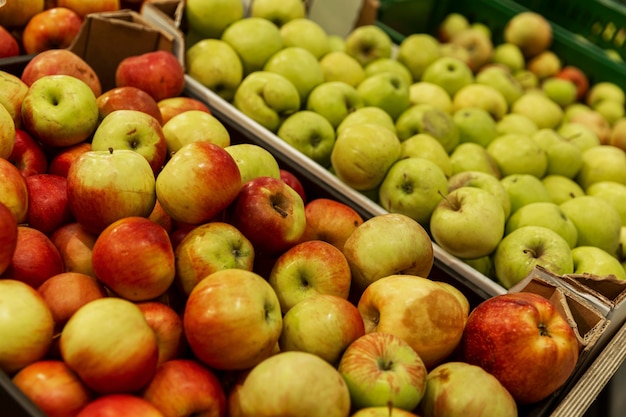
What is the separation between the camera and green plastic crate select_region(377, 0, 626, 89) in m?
3.51

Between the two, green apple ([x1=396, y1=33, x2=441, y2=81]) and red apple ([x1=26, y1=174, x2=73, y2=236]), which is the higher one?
green apple ([x1=396, y1=33, x2=441, y2=81])

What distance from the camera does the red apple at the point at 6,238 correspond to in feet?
4.09

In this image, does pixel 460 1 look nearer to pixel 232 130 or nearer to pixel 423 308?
pixel 232 130

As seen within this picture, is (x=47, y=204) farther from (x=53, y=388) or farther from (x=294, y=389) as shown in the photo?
(x=294, y=389)

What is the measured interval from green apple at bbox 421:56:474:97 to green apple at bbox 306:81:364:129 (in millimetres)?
568

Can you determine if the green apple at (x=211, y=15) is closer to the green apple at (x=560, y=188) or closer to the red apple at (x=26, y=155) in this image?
the red apple at (x=26, y=155)

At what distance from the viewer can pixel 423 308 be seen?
1.41 metres

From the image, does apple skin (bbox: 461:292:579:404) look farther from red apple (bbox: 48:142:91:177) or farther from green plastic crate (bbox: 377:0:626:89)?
green plastic crate (bbox: 377:0:626:89)

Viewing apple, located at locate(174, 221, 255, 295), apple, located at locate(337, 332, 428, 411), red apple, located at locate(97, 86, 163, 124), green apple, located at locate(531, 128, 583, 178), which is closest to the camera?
apple, located at locate(337, 332, 428, 411)

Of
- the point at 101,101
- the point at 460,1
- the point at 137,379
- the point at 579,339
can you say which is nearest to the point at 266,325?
the point at 137,379

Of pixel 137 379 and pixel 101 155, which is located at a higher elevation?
pixel 101 155

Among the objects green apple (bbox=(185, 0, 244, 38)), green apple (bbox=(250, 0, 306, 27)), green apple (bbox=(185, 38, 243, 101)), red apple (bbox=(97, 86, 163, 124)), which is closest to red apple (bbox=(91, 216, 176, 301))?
red apple (bbox=(97, 86, 163, 124))

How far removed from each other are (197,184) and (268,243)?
0.81ft

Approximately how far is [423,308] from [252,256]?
442mm
